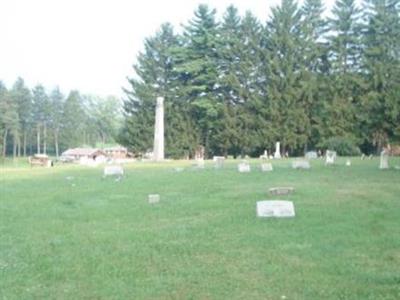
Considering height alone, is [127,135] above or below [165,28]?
below

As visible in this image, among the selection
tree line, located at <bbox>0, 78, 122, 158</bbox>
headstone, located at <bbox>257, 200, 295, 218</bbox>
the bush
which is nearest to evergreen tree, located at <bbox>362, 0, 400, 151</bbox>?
the bush

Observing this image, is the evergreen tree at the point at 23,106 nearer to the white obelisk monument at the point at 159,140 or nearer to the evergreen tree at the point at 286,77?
the white obelisk monument at the point at 159,140

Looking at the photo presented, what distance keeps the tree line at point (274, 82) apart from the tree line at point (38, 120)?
35149 mm

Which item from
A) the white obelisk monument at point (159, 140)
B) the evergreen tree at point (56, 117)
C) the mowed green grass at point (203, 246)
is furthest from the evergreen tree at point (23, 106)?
the mowed green grass at point (203, 246)

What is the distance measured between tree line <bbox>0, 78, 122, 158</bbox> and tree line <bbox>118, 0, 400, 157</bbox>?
115 feet

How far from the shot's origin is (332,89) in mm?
45469

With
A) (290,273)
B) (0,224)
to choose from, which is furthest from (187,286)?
(0,224)

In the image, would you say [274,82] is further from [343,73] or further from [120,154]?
[120,154]

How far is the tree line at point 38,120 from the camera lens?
273ft

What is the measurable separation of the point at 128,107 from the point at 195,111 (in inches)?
262

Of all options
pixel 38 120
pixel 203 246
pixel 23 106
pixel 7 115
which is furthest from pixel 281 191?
pixel 38 120

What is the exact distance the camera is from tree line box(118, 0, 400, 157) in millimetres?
44000

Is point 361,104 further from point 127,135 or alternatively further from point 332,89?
point 127,135

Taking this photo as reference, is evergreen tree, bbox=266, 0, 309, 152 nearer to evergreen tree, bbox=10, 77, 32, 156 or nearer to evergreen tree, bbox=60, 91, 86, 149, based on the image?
evergreen tree, bbox=10, 77, 32, 156
